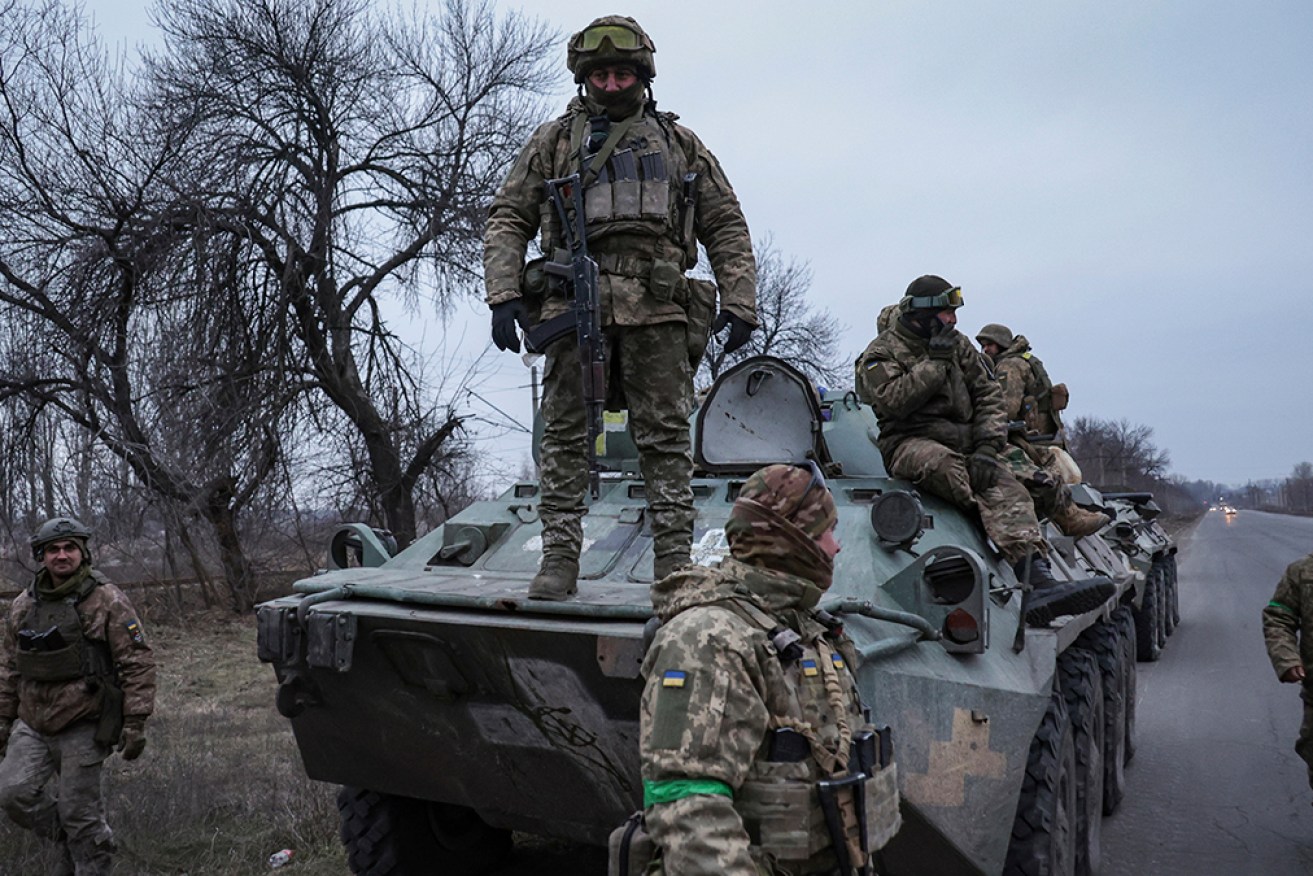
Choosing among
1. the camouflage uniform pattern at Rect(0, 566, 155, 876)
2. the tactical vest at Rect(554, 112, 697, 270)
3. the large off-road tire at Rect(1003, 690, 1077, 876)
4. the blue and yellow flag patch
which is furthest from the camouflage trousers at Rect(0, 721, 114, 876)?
the large off-road tire at Rect(1003, 690, 1077, 876)

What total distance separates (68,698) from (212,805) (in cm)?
132

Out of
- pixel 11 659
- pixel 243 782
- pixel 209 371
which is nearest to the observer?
pixel 11 659

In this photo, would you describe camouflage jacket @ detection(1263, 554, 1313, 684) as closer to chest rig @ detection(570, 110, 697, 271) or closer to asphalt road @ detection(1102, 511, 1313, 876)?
asphalt road @ detection(1102, 511, 1313, 876)

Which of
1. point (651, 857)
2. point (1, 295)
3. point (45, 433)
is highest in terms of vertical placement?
point (1, 295)

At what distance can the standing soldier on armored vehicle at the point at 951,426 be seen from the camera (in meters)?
5.26

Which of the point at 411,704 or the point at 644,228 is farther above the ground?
the point at 644,228

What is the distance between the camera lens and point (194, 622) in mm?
13344

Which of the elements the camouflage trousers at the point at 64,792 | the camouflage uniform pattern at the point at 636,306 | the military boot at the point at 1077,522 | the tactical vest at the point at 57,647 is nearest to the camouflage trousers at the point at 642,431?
the camouflage uniform pattern at the point at 636,306

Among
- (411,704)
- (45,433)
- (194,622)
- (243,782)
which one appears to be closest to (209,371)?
(45,433)

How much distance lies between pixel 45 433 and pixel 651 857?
11.1 meters

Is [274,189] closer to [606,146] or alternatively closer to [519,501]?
[519,501]

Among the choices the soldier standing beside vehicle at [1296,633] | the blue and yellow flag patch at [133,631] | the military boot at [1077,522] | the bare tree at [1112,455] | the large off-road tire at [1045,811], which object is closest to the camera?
the large off-road tire at [1045,811]

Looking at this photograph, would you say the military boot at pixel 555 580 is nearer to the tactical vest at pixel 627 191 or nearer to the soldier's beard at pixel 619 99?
the tactical vest at pixel 627 191

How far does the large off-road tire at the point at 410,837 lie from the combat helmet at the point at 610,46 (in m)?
2.97
